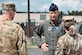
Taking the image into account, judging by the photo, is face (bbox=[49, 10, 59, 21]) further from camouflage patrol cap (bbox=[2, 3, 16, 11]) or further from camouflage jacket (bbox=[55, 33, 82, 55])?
camouflage jacket (bbox=[55, 33, 82, 55])

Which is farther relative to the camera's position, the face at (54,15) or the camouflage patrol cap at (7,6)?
the face at (54,15)

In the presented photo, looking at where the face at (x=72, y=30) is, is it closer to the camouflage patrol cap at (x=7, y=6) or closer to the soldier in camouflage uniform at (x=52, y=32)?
the camouflage patrol cap at (x=7, y=6)

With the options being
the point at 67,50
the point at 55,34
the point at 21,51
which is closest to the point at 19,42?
the point at 21,51

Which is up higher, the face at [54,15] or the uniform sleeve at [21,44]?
the face at [54,15]

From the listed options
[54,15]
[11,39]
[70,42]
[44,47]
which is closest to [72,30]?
[70,42]

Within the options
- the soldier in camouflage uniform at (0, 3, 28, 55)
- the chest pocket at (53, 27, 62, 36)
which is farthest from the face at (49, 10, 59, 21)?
the soldier in camouflage uniform at (0, 3, 28, 55)

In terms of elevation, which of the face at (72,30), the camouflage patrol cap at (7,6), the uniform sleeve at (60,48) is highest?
the camouflage patrol cap at (7,6)

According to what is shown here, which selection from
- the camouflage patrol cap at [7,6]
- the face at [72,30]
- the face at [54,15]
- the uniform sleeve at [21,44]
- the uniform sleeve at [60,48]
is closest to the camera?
the face at [72,30]

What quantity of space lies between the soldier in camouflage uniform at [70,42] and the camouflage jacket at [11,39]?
0.65 m

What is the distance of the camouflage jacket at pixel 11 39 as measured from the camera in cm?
622

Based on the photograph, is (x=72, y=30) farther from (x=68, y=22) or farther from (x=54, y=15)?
(x=54, y=15)

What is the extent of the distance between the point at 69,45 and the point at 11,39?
1019 mm

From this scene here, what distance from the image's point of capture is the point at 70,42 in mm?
5934

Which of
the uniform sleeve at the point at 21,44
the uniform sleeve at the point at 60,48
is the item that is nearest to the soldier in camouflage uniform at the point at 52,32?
the uniform sleeve at the point at 21,44
